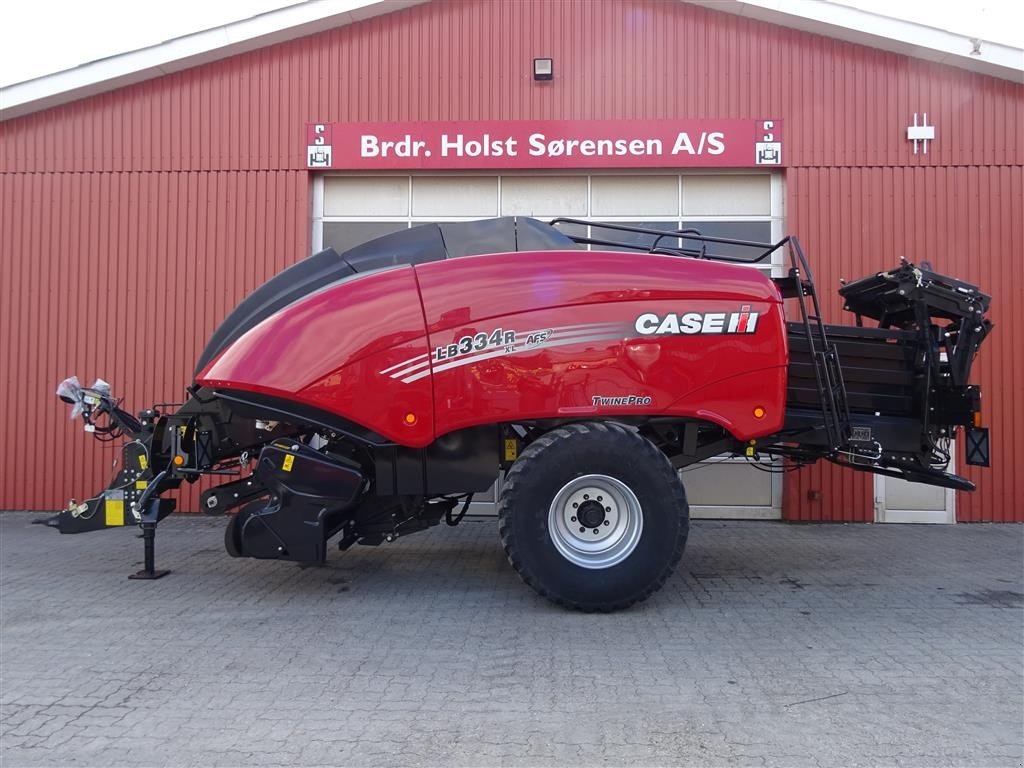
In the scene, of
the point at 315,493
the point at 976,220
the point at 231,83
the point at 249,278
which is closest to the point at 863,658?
the point at 315,493

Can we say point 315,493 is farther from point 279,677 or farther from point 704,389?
point 704,389

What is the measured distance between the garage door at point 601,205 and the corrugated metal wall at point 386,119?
0.40m

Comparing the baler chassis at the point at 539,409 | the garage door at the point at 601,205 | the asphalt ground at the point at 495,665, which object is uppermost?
the garage door at the point at 601,205

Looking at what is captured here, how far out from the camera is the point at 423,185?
970 centimetres

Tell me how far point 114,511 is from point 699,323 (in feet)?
16.0

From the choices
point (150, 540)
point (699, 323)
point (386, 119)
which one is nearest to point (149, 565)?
point (150, 540)

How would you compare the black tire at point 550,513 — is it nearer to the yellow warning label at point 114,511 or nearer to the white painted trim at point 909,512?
the yellow warning label at point 114,511

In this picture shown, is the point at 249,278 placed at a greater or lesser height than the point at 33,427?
greater

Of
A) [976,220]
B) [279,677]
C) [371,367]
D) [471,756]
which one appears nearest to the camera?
[471,756]

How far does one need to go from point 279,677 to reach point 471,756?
1.46 meters

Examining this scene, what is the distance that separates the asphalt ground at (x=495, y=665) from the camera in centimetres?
350

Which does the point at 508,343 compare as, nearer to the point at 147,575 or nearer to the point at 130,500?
the point at 130,500

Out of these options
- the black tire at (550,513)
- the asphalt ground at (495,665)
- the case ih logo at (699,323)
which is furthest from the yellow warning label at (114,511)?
the case ih logo at (699,323)

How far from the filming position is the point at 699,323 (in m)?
5.44
